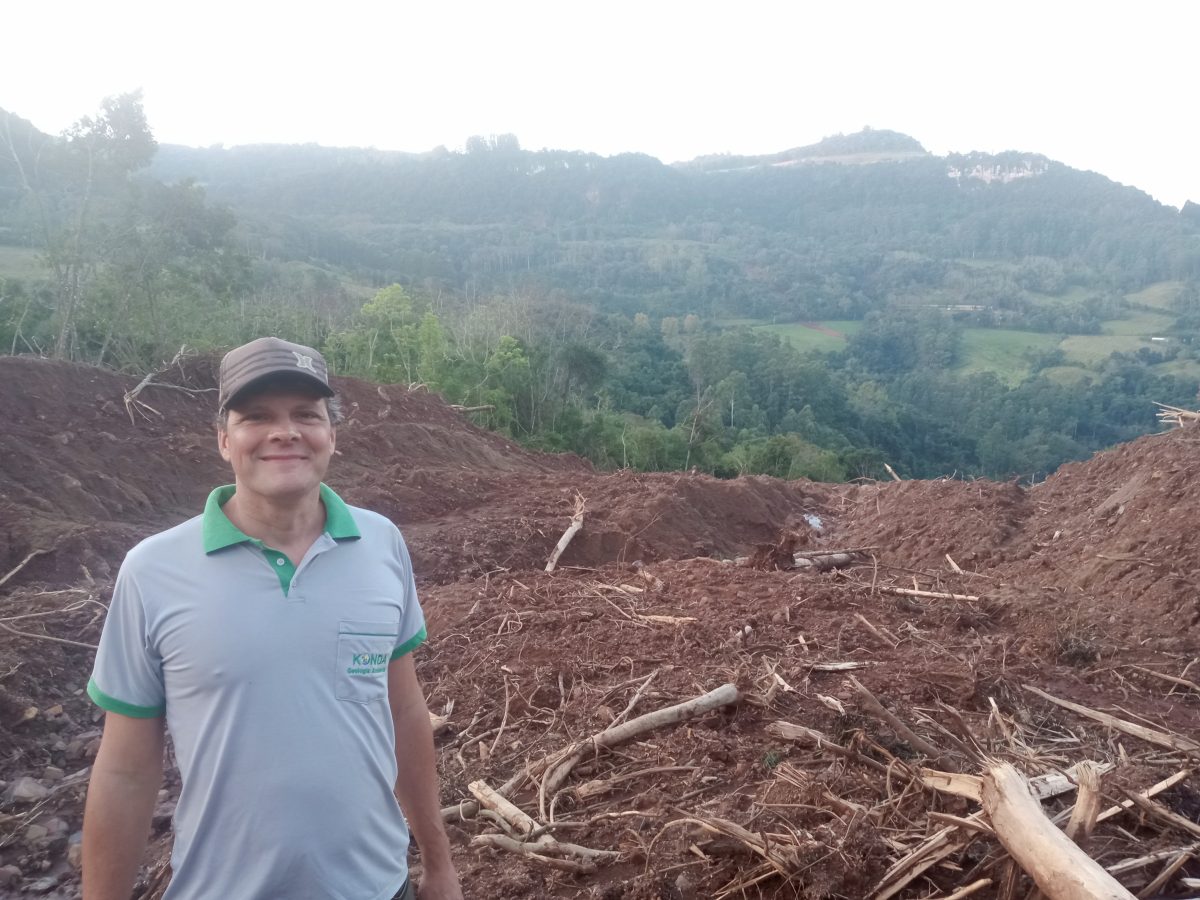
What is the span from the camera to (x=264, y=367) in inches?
62.4

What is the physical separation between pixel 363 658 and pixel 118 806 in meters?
0.47

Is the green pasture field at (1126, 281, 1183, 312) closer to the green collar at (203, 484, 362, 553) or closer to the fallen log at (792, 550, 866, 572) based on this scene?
the fallen log at (792, 550, 866, 572)

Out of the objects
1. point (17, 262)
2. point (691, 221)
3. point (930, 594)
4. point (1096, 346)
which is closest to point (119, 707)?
point (930, 594)

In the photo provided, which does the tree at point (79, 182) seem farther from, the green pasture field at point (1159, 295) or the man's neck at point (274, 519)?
the green pasture field at point (1159, 295)

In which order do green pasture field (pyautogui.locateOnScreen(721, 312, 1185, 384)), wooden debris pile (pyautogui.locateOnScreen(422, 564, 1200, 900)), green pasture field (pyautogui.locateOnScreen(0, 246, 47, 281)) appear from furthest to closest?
green pasture field (pyautogui.locateOnScreen(721, 312, 1185, 384)) < green pasture field (pyautogui.locateOnScreen(0, 246, 47, 281)) < wooden debris pile (pyautogui.locateOnScreen(422, 564, 1200, 900))

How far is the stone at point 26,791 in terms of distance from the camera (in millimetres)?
3574

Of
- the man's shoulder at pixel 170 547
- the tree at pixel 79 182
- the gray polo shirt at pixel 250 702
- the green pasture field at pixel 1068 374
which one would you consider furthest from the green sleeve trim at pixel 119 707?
the green pasture field at pixel 1068 374

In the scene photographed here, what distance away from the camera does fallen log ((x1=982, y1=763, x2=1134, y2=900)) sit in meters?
1.77

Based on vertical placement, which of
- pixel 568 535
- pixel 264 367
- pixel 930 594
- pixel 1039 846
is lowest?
pixel 568 535

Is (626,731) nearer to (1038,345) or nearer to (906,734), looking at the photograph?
(906,734)

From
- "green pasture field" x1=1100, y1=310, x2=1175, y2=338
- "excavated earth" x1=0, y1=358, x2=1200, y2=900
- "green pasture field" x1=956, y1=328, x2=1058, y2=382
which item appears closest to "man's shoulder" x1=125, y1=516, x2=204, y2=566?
"excavated earth" x1=0, y1=358, x2=1200, y2=900

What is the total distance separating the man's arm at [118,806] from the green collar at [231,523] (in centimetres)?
34

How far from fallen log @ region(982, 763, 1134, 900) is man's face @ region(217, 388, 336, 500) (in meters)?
1.74

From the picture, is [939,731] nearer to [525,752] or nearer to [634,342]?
[525,752]
